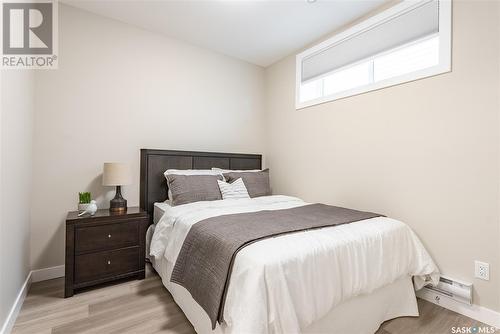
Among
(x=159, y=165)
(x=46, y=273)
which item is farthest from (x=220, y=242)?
(x=46, y=273)

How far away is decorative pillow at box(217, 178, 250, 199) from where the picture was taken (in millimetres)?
2697

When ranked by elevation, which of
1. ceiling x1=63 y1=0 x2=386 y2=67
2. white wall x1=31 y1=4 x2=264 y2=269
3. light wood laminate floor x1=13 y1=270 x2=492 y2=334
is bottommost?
light wood laminate floor x1=13 y1=270 x2=492 y2=334

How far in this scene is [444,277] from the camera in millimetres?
1948

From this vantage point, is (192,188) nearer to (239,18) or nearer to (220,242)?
(220,242)

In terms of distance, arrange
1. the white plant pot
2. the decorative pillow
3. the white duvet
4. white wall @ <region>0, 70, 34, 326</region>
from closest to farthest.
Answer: the white duvet → white wall @ <region>0, 70, 34, 326</region> → the white plant pot → the decorative pillow

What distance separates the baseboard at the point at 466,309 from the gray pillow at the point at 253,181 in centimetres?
179

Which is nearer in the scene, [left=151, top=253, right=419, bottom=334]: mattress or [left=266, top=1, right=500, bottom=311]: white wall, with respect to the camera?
[left=151, top=253, right=419, bottom=334]: mattress

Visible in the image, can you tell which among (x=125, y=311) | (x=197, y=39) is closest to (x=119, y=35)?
(x=197, y=39)

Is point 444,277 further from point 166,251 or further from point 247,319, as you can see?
point 166,251

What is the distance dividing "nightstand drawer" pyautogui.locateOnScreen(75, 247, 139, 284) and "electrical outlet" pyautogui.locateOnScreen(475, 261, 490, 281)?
2782 mm

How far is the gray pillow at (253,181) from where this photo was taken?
293 centimetres

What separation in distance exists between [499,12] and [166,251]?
3.02 metres

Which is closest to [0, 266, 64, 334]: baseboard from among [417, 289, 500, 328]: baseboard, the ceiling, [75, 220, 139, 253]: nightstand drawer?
[75, 220, 139, 253]: nightstand drawer

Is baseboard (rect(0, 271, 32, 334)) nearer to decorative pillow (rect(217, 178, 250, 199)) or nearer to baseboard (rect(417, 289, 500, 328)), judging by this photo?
decorative pillow (rect(217, 178, 250, 199))
